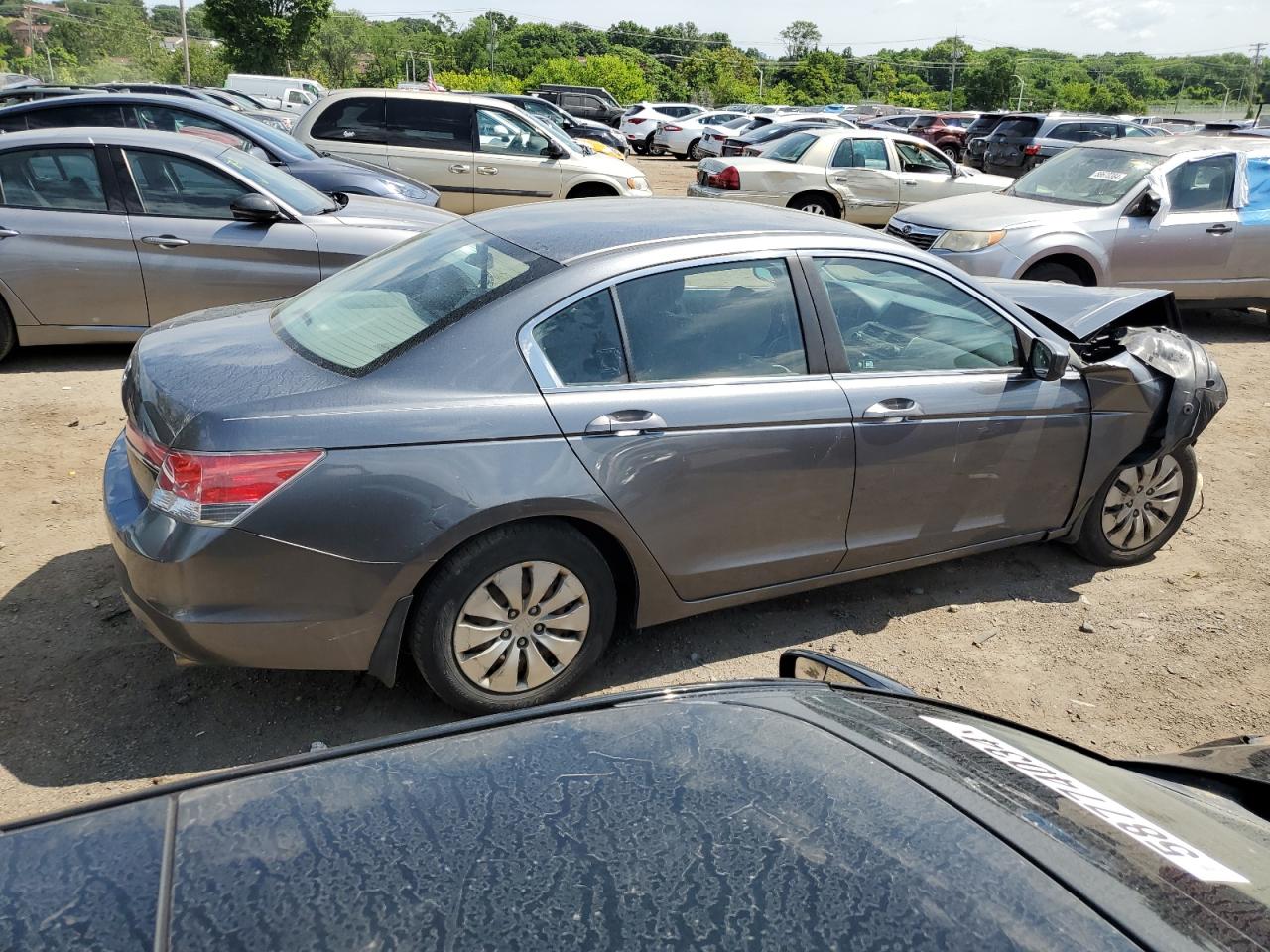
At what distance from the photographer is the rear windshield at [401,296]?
334 cm

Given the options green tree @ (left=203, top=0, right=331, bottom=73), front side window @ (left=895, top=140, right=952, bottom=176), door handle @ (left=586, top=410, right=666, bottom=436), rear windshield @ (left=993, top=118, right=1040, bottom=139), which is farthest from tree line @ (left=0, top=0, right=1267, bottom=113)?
door handle @ (left=586, top=410, right=666, bottom=436)

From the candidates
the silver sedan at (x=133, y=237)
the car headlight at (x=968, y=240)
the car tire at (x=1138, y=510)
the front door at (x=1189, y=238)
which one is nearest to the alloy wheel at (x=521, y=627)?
the car tire at (x=1138, y=510)

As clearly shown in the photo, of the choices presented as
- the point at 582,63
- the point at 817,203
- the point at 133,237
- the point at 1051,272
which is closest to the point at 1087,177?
the point at 1051,272

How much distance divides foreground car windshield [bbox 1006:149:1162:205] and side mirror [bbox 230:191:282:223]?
6.72m

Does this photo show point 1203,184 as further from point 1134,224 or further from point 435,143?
point 435,143

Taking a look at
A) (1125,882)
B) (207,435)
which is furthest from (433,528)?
(1125,882)

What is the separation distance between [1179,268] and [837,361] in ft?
21.8

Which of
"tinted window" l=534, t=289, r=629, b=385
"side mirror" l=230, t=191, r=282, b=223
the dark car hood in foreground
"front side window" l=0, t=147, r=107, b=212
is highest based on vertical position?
"front side window" l=0, t=147, r=107, b=212

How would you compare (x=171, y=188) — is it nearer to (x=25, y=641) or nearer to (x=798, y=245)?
(x=25, y=641)

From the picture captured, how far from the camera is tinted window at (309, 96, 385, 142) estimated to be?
12086 millimetres

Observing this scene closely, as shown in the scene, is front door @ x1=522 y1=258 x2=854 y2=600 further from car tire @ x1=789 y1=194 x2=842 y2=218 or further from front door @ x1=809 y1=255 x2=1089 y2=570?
car tire @ x1=789 y1=194 x2=842 y2=218

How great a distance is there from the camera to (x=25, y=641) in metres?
3.77

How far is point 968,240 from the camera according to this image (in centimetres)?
841

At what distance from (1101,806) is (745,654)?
7.88ft
